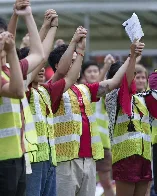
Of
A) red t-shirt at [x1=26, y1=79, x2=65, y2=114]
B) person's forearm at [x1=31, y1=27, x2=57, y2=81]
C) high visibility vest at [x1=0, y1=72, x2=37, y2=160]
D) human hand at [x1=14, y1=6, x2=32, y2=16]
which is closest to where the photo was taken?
high visibility vest at [x1=0, y1=72, x2=37, y2=160]

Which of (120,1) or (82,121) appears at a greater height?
(120,1)

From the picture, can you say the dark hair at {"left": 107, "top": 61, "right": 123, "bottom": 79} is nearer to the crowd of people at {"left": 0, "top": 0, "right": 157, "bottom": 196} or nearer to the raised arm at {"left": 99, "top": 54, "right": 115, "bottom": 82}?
the crowd of people at {"left": 0, "top": 0, "right": 157, "bottom": 196}

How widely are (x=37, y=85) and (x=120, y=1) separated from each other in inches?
325

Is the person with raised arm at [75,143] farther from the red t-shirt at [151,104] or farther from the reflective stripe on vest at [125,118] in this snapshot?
the red t-shirt at [151,104]

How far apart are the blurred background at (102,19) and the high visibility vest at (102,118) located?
3658mm

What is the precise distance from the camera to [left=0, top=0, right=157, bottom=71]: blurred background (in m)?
15.2

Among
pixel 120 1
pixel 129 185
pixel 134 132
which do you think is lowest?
pixel 129 185

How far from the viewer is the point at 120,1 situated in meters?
15.3

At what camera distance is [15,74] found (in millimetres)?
5617

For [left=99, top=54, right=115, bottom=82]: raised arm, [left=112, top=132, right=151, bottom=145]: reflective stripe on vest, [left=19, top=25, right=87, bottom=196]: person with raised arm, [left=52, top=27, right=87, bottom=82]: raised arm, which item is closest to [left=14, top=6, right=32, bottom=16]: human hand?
[left=19, top=25, right=87, bottom=196]: person with raised arm

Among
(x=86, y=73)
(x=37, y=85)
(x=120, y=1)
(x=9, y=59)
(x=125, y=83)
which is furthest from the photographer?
(x=120, y=1)

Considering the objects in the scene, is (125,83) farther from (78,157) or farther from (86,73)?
(86,73)

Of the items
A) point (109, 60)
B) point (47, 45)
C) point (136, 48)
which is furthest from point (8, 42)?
point (109, 60)

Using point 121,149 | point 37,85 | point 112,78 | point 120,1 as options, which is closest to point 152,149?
point 121,149
